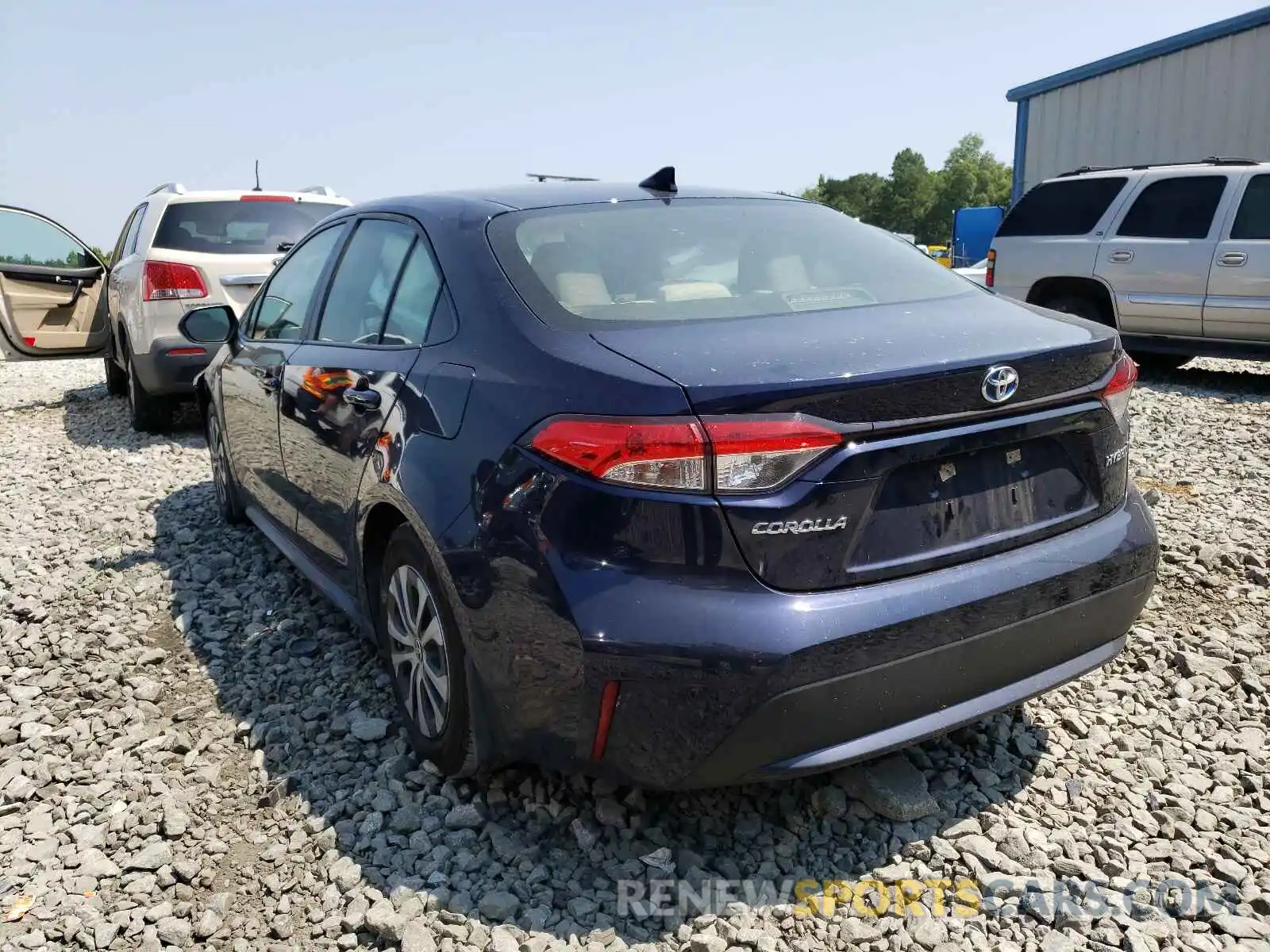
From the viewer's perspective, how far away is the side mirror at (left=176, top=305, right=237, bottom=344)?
179 inches

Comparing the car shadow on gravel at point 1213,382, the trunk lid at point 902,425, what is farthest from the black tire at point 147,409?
the car shadow on gravel at point 1213,382

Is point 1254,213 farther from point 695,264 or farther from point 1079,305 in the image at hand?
point 695,264

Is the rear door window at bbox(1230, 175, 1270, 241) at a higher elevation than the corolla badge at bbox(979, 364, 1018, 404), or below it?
higher

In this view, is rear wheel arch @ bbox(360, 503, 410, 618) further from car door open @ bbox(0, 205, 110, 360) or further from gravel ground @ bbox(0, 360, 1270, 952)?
car door open @ bbox(0, 205, 110, 360)

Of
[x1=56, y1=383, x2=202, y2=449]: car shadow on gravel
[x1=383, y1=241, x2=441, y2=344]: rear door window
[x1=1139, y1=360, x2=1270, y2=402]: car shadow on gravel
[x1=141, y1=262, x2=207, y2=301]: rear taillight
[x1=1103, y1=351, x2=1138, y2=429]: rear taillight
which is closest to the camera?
[x1=1103, y1=351, x2=1138, y2=429]: rear taillight

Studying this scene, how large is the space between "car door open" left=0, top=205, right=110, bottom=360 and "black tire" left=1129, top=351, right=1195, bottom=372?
937cm

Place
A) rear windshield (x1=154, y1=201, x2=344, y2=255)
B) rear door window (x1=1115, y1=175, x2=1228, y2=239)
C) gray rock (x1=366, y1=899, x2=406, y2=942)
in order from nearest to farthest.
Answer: gray rock (x1=366, y1=899, x2=406, y2=942) → rear windshield (x1=154, y1=201, x2=344, y2=255) → rear door window (x1=1115, y1=175, x2=1228, y2=239)

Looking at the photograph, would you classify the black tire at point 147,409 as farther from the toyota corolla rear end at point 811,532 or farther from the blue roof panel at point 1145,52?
the blue roof panel at point 1145,52

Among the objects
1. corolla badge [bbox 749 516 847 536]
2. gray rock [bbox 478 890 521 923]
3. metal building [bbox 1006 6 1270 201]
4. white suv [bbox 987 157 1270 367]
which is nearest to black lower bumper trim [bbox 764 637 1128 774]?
corolla badge [bbox 749 516 847 536]

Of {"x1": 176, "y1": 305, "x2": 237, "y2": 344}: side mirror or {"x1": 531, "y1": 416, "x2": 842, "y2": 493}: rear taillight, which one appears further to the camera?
{"x1": 176, "y1": 305, "x2": 237, "y2": 344}: side mirror

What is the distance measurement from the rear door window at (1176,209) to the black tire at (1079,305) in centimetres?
69

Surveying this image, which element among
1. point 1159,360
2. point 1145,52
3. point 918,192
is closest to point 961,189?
point 918,192

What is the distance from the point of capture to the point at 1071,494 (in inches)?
97.0

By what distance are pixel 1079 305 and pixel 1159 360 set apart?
1.32 m
